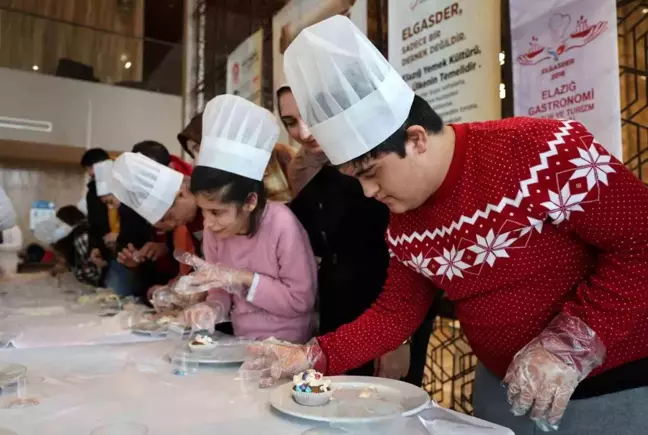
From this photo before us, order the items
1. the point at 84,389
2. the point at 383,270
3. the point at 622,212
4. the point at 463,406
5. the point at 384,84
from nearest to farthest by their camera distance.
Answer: the point at 622,212, the point at 384,84, the point at 84,389, the point at 383,270, the point at 463,406

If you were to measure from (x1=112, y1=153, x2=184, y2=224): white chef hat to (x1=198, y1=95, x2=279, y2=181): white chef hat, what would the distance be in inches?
18.1

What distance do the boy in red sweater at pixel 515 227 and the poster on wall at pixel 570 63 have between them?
798 millimetres

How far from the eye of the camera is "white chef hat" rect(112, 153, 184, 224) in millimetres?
1993

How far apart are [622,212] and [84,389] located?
953 millimetres

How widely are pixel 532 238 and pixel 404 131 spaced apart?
26cm

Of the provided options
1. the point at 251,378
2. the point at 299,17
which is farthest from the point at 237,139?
the point at 299,17

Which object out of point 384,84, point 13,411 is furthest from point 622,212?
point 13,411

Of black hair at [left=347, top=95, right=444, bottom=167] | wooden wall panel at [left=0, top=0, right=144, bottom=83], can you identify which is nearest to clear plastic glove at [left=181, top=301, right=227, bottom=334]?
black hair at [left=347, top=95, right=444, bottom=167]

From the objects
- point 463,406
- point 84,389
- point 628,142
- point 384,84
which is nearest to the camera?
point 384,84

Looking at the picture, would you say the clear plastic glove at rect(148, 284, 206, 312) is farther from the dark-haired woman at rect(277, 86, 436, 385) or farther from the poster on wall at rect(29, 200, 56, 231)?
the poster on wall at rect(29, 200, 56, 231)

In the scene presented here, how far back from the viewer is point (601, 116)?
1.59 metres

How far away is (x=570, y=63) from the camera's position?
169cm

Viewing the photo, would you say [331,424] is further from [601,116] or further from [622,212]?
[601,116]

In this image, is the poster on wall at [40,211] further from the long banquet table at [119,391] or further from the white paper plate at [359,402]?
the white paper plate at [359,402]
